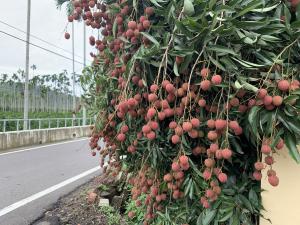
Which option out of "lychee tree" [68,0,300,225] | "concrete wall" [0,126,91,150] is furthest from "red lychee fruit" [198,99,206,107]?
"concrete wall" [0,126,91,150]

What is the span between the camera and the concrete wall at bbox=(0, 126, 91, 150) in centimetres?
1373

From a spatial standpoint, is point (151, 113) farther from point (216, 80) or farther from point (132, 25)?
point (132, 25)

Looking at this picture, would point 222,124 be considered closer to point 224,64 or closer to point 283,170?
point 224,64

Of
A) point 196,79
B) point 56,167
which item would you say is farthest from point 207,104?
point 56,167

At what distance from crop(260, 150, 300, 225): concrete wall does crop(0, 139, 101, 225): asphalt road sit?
157cm

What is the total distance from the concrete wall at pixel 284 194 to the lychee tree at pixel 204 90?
7 cm

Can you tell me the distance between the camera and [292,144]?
161cm

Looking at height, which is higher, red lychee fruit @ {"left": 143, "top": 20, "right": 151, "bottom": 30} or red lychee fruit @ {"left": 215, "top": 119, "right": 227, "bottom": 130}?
red lychee fruit @ {"left": 143, "top": 20, "right": 151, "bottom": 30}

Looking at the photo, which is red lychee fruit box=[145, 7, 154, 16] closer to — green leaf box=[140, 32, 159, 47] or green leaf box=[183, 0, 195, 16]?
green leaf box=[140, 32, 159, 47]

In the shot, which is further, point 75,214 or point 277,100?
point 75,214

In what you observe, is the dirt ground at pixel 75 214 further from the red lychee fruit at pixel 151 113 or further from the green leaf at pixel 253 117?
A: the green leaf at pixel 253 117

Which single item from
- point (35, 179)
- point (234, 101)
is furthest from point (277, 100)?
point (35, 179)

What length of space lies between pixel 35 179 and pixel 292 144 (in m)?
6.98

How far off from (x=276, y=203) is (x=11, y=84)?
40064 millimetres
